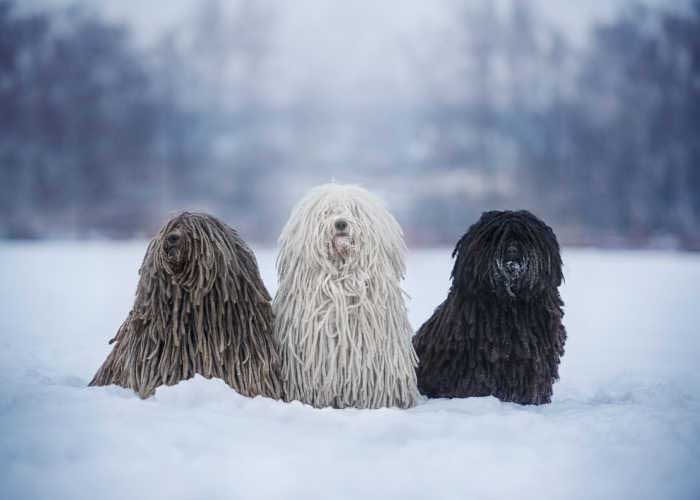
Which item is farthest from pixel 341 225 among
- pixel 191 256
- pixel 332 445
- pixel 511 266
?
pixel 332 445

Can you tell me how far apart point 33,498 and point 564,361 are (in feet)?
9.93

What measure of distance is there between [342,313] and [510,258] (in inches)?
25.7

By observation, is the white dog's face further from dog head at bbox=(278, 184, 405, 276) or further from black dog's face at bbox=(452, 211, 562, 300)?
black dog's face at bbox=(452, 211, 562, 300)

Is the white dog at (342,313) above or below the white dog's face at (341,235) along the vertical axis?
below

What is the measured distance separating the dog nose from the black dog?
0.49 metres

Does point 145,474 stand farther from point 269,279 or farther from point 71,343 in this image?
point 71,343

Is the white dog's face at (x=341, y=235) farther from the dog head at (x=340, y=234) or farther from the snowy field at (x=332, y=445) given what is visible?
the snowy field at (x=332, y=445)

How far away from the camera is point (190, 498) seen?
187 centimetres

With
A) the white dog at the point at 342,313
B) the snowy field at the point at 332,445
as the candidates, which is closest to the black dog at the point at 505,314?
the snowy field at the point at 332,445

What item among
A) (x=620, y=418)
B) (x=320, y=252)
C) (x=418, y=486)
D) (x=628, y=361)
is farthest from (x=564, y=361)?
(x=418, y=486)

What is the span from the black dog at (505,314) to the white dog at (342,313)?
245 mm

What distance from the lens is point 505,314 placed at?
2.86 metres

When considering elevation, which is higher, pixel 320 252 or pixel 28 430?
pixel 320 252

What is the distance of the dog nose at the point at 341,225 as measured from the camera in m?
2.72
